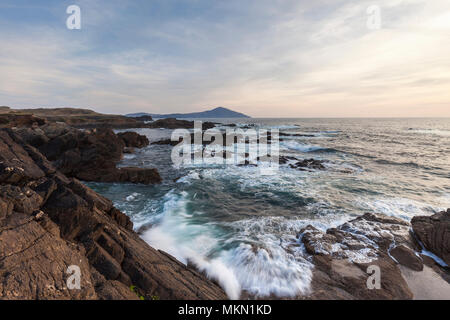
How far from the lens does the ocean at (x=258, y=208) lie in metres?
6.36

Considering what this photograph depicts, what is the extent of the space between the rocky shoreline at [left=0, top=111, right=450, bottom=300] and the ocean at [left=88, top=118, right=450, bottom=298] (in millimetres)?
657

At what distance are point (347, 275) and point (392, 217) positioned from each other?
5707 mm

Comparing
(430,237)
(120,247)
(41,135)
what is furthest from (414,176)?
(41,135)

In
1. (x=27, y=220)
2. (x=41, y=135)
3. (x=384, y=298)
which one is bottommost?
(x=384, y=298)

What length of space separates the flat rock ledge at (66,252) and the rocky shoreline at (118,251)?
0.6 inches

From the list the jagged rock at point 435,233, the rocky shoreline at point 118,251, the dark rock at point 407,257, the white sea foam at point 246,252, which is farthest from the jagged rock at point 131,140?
the jagged rock at point 435,233

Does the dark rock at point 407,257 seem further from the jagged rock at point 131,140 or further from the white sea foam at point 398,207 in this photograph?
the jagged rock at point 131,140

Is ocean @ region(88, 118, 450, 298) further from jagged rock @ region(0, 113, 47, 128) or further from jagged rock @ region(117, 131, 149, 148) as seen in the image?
jagged rock @ region(0, 113, 47, 128)

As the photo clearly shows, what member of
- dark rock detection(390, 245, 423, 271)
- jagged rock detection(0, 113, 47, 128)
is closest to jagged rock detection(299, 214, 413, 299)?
dark rock detection(390, 245, 423, 271)

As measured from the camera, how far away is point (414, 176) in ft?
57.8

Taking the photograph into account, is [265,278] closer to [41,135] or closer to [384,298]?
[384,298]

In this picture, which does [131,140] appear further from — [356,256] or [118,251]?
[356,256]

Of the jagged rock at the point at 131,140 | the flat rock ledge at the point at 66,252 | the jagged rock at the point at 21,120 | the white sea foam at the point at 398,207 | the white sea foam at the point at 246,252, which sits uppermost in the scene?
the jagged rock at the point at 21,120

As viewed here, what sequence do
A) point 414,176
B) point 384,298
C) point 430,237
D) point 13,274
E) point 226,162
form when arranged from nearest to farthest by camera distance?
point 13,274
point 384,298
point 430,237
point 414,176
point 226,162
